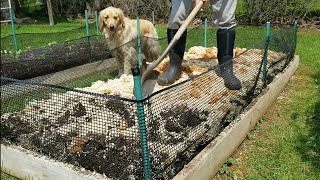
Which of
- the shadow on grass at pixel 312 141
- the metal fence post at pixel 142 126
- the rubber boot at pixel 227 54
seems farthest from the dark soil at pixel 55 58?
the shadow on grass at pixel 312 141

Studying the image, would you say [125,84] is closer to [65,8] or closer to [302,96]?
[302,96]

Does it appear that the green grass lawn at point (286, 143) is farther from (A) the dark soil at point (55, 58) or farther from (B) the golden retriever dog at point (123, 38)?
(A) the dark soil at point (55, 58)

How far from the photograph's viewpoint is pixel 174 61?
14.7 feet

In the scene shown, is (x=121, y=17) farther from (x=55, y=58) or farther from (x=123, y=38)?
(x=55, y=58)

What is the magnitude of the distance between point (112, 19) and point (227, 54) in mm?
2322

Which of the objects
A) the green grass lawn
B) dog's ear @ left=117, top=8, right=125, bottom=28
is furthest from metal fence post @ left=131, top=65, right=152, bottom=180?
dog's ear @ left=117, top=8, right=125, bottom=28

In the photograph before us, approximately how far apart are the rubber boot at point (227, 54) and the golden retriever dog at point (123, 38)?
193 cm

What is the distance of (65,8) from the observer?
18.1m

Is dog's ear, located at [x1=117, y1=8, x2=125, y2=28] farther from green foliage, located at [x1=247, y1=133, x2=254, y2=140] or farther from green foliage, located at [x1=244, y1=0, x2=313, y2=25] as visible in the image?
green foliage, located at [x1=244, y1=0, x2=313, y2=25]

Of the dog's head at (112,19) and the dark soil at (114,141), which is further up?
the dog's head at (112,19)

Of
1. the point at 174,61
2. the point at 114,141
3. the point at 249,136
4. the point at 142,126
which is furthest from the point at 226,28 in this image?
the point at 142,126

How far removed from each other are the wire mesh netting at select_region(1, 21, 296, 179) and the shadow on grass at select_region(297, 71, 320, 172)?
0.74 meters

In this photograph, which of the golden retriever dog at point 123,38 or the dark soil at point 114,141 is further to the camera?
the golden retriever dog at point 123,38

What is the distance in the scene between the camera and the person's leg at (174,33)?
420cm
